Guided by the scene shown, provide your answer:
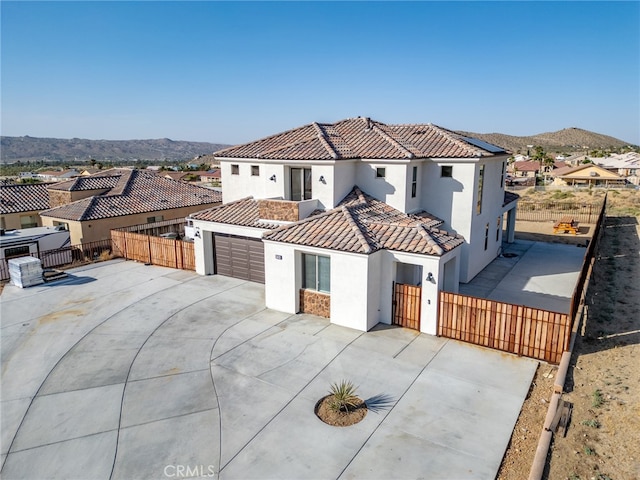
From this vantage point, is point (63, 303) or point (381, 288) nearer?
point (381, 288)

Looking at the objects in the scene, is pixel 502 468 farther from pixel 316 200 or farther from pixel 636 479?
pixel 316 200

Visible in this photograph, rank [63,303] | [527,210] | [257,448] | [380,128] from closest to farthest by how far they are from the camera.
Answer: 1. [257,448]
2. [63,303]
3. [380,128]
4. [527,210]

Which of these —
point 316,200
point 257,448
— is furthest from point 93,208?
point 257,448

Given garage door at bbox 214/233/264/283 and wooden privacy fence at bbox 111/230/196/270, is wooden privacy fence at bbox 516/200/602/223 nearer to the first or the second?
garage door at bbox 214/233/264/283

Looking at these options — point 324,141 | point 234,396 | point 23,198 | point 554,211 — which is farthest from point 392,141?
point 554,211

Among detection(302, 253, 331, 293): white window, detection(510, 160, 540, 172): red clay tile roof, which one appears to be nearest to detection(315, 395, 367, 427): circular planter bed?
detection(302, 253, 331, 293): white window

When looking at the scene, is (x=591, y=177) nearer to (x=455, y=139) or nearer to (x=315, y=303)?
(x=455, y=139)
